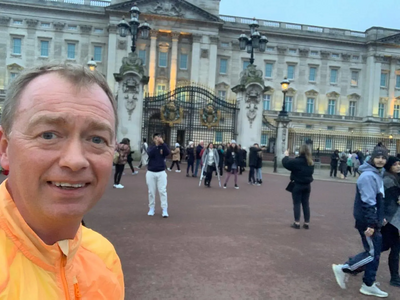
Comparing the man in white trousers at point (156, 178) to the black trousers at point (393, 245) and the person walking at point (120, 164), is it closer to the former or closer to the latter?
the person walking at point (120, 164)

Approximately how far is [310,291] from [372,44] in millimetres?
53236

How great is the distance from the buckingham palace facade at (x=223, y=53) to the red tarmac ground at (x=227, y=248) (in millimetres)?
29447

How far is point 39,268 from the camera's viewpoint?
1.02 metres

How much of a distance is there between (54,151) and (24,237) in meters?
0.28

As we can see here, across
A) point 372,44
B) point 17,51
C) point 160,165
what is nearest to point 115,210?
point 160,165

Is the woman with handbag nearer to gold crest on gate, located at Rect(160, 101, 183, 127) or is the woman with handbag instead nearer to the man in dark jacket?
the man in dark jacket

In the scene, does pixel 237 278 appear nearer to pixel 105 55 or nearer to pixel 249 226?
pixel 249 226

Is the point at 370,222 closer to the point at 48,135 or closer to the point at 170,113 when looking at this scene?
the point at 48,135

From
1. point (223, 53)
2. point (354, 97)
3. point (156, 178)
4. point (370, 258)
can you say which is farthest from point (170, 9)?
point (370, 258)

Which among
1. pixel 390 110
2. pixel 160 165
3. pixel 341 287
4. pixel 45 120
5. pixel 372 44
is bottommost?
pixel 341 287

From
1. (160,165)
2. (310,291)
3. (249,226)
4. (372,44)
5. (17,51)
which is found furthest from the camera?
(372,44)

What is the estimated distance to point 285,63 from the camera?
48.5 meters

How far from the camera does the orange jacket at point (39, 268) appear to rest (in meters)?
0.93

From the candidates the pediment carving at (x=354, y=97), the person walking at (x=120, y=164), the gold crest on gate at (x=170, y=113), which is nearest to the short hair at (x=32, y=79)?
the person walking at (x=120, y=164)
